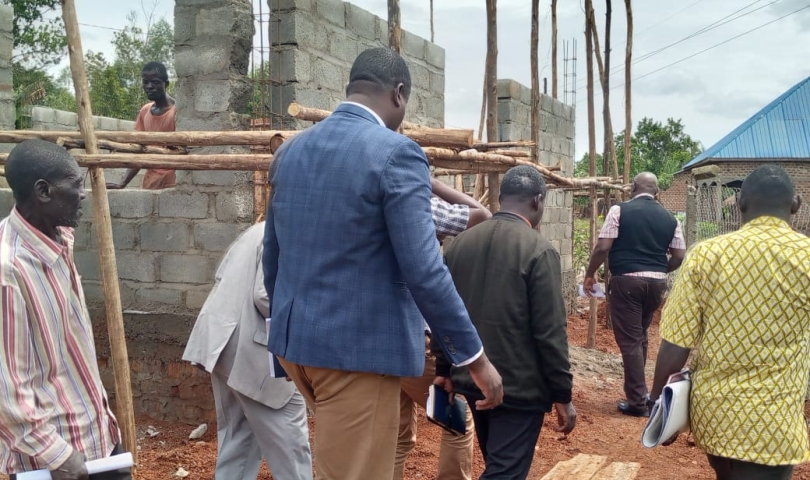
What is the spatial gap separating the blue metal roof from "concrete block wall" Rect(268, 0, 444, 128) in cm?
2248

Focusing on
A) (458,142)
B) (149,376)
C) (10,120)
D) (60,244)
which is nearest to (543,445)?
(458,142)

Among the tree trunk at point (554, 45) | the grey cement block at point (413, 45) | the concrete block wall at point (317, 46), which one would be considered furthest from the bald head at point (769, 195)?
the tree trunk at point (554, 45)

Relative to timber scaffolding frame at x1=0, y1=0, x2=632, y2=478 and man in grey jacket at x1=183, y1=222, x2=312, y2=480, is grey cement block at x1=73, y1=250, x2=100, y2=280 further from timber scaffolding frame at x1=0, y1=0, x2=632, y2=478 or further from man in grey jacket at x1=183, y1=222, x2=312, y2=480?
man in grey jacket at x1=183, y1=222, x2=312, y2=480

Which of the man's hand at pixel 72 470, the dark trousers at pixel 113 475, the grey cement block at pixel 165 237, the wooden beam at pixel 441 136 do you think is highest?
the wooden beam at pixel 441 136

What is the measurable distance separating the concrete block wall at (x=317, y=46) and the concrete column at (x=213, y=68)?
23 centimetres

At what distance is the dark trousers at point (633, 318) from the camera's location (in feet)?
21.0

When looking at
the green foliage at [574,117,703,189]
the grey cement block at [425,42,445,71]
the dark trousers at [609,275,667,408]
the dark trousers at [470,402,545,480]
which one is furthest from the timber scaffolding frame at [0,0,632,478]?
the green foliage at [574,117,703,189]

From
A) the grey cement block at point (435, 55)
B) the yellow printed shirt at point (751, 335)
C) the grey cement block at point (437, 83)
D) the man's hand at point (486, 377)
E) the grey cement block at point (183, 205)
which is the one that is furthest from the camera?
the grey cement block at point (437, 83)

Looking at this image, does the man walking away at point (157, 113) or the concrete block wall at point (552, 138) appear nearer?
the man walking away at point (157, 113)

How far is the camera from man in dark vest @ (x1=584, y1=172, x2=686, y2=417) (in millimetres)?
6402

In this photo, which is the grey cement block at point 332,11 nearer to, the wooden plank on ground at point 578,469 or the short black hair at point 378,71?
the short black hair at point 378,71

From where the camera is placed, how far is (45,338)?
2295 millimetres

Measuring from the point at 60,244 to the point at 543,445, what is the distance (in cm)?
405

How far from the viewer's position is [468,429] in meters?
3.71
